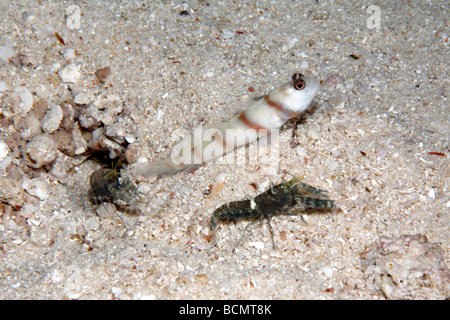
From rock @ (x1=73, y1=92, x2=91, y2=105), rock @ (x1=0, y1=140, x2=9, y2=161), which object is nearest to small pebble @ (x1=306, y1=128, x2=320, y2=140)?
rock @ (x1=73, y1=92, x2=91, y2=105)

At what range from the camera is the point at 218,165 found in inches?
116

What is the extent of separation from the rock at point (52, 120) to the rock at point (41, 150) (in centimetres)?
9

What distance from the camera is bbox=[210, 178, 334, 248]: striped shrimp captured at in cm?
228

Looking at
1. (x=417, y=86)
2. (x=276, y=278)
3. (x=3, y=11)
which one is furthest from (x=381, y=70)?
(x=3, y=11)

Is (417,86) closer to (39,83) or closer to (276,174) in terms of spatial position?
(276,174)

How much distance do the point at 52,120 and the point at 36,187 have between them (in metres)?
0.68

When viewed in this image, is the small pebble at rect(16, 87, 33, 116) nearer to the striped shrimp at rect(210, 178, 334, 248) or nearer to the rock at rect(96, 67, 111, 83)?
the rock at rect(96, 67, 111, 83)

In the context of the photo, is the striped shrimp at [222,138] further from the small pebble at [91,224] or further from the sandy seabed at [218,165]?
the small pebble at [91,224]

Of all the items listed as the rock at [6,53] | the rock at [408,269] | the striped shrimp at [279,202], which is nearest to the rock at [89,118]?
the rock at [6,53]

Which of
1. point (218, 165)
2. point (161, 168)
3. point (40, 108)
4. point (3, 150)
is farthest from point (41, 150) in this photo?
point (218, 165)

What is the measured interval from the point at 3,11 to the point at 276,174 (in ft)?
10.7

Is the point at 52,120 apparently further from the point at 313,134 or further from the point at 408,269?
the point at 408,269

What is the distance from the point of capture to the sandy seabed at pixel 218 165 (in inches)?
90.5
